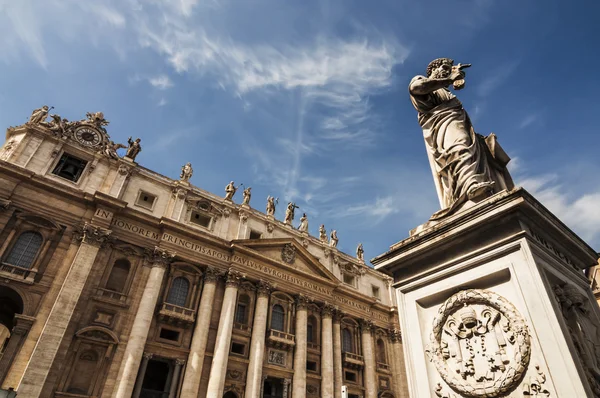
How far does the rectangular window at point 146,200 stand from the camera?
24875 mm

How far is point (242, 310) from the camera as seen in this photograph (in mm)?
25359

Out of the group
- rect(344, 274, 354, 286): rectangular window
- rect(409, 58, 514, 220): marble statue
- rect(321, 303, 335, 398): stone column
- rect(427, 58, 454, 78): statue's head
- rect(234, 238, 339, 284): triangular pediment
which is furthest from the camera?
rect(344, 274, 354, 286): rectangular window

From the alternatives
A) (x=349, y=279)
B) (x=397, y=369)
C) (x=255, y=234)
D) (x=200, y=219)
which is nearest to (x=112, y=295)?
(x=200, y=219)

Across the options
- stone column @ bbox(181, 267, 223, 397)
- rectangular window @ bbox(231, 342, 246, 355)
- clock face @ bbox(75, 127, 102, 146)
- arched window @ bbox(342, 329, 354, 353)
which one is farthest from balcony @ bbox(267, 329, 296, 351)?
clock face @ bbox(75, 127, 102, 146)

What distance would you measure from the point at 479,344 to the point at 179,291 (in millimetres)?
22261

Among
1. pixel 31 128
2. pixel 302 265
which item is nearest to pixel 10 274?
pixel 31 128

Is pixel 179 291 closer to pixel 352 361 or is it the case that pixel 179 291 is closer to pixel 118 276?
pixel 118 276

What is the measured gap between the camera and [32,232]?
20.0 m

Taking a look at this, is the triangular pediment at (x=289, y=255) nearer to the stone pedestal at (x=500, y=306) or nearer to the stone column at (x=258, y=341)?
the stone column at (x=258, y=341)

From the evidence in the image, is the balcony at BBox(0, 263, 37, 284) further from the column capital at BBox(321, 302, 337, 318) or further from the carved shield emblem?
the column capital at BBox(321, 302, 337, 318)

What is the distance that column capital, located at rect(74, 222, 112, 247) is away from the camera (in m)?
20.9

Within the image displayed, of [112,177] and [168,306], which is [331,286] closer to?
[168,306]

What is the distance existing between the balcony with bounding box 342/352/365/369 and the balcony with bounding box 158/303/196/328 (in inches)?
515

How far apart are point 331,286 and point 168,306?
45.6 feet
